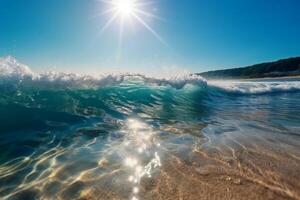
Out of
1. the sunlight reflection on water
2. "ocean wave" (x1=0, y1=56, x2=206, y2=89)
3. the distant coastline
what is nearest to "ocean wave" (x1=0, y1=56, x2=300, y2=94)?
"ocean wave" (x1=0, y1=56, x2=206, y2=89)

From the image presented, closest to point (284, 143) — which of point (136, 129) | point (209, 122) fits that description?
point (209, 122)

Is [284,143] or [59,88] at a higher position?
[59,88]

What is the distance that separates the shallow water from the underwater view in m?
0.01

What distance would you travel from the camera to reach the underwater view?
9.98ft

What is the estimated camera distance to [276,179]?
317 centimetres

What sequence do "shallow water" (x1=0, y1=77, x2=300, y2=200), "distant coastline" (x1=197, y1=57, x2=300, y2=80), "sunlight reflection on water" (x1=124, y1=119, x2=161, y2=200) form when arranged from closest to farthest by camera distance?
1. "shallow water" (x1=0, y1=77, x2=300, y2=200)
2. "sunlight reflection on water" (x1=124, y1=119, x2=161, y2=200)
3. "distant coastline" (x1=197, y1=57, x2=300, y2=80)

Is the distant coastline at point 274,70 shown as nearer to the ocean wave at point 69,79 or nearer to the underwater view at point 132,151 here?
the ocean wave at point 69,79

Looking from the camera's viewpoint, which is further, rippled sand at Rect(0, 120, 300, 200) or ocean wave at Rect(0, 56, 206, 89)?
ocean wave at Rect(0, 56, 206, 89)

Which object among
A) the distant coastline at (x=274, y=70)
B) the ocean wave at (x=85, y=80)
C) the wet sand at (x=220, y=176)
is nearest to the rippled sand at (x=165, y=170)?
the wet sand at (x=220, y=176)

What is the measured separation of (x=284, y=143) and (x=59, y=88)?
8.49 meters

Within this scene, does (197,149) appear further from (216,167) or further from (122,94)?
(122,94)

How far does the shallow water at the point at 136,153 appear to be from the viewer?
3033mm

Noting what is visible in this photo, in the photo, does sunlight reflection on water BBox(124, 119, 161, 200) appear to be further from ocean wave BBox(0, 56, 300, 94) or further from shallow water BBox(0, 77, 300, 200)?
ocean wave BBox(0, 56, 300, 94)

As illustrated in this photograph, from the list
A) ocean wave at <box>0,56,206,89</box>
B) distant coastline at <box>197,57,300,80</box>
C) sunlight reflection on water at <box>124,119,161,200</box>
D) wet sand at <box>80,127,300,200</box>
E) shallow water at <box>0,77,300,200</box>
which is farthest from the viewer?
distant coastline at <box>197,57,300,80</box>
